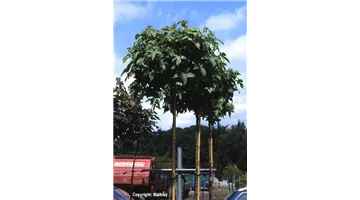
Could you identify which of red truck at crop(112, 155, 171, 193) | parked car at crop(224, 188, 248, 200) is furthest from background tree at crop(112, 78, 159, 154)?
parked car at crop(224, 188, 248, 200)

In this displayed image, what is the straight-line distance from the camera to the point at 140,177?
129 inches

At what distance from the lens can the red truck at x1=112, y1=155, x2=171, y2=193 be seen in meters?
2.88

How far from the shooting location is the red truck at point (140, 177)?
288 cm

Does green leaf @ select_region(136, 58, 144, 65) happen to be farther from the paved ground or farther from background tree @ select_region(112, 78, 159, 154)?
the paved ground

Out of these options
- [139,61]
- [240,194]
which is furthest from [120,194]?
A: [139,61]
